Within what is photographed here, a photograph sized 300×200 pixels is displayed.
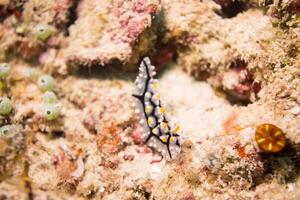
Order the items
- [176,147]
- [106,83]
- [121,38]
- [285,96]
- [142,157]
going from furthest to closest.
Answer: [106,83]
[121,38]
[142,157]
[176,147]
[285,96]

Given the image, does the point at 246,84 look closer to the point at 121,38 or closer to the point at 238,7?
the point at 238,7

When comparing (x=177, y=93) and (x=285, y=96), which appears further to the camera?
(x=177, y=93)

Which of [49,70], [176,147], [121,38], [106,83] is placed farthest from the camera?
[49,70]

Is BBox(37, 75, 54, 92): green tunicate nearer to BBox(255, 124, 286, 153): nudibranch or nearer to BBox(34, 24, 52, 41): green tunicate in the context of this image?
BBox(34, 24, 52, 41): green tunicate

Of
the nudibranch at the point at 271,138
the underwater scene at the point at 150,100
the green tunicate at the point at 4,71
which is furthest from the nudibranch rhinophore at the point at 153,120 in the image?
the green tunicate at the point at 4,71

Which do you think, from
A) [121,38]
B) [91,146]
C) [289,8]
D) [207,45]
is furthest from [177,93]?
[289,8]

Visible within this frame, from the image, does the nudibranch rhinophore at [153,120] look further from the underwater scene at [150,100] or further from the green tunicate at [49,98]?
the green tunicate at [49,98]

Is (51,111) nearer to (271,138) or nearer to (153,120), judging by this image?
(153,120)
